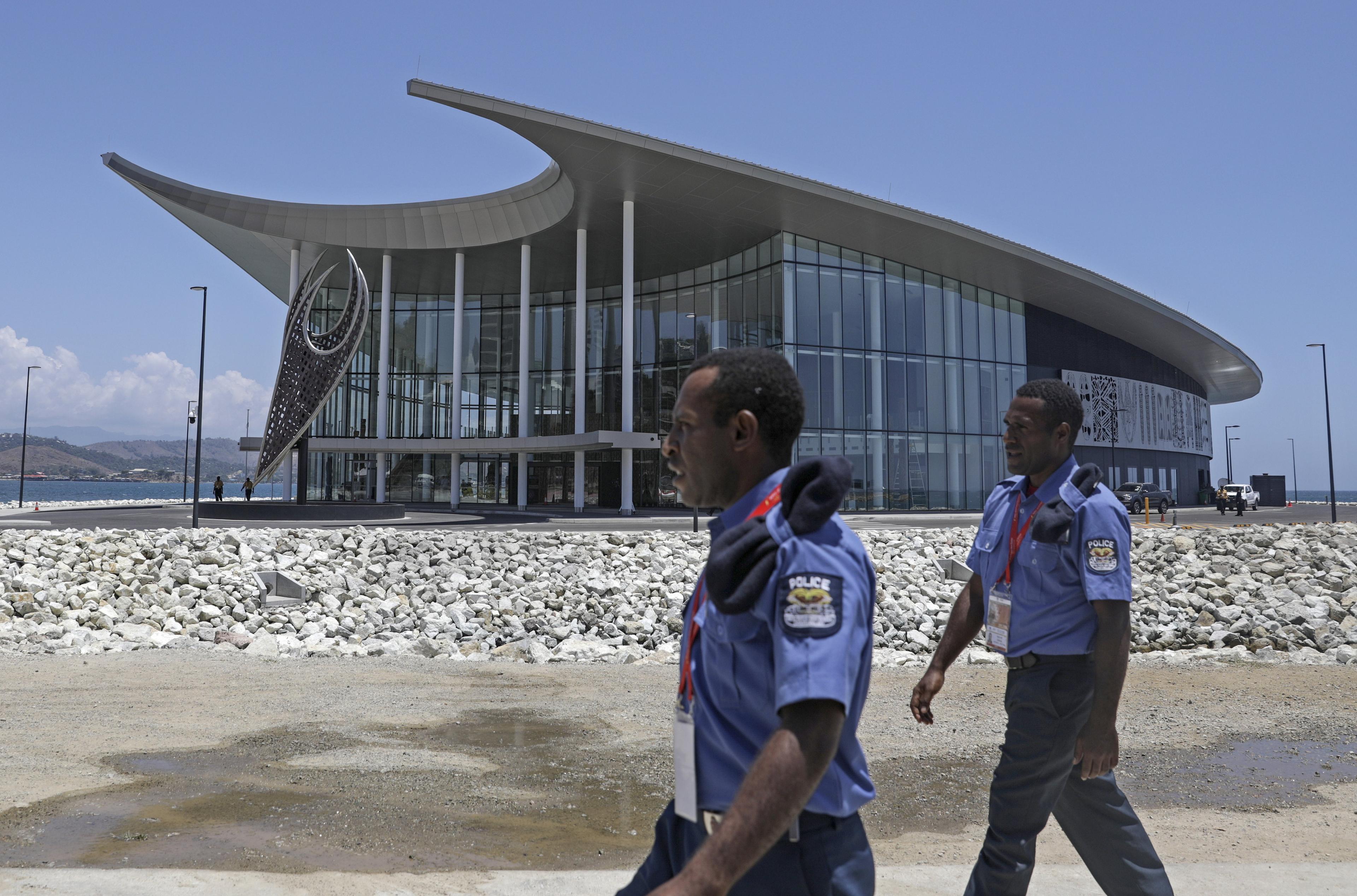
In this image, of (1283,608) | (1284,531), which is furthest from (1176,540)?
(1283,608)

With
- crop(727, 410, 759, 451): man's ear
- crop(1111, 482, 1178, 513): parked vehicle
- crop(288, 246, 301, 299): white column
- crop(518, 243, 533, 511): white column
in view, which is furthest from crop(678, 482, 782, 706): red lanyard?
crop(288, 246, 301, 299): white column

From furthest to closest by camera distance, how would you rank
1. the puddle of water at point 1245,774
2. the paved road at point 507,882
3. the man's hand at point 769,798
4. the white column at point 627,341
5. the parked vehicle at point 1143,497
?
the parked vehicle at point 1143,497, the white column at point 627,341, the puddle of water at point 1245,774, the paved road at point 507,882, the man's hand at point 769,798

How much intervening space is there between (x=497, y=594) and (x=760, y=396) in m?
13.1

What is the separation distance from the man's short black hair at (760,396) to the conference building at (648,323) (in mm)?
25829

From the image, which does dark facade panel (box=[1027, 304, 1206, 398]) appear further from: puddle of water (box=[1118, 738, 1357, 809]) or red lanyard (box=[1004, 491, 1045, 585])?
red lanyard (box=[1004, 491, 1045, 585])

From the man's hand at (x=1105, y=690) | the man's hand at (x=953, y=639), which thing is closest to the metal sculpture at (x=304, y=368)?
the man's hand at (x=953, y=639)

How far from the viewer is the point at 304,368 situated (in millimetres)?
26844

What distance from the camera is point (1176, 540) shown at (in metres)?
18.5

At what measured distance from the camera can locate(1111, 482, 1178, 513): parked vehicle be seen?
1575 inches

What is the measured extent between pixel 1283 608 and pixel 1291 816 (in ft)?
30.4

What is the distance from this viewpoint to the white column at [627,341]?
108ft

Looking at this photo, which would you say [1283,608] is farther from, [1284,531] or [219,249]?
[219,249]

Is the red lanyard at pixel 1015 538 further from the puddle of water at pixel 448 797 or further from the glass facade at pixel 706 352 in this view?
the glass facade at pixel 706 352

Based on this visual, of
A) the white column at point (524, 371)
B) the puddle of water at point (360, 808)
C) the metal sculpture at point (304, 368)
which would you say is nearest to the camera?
the puddle of water at point (360, 808)
